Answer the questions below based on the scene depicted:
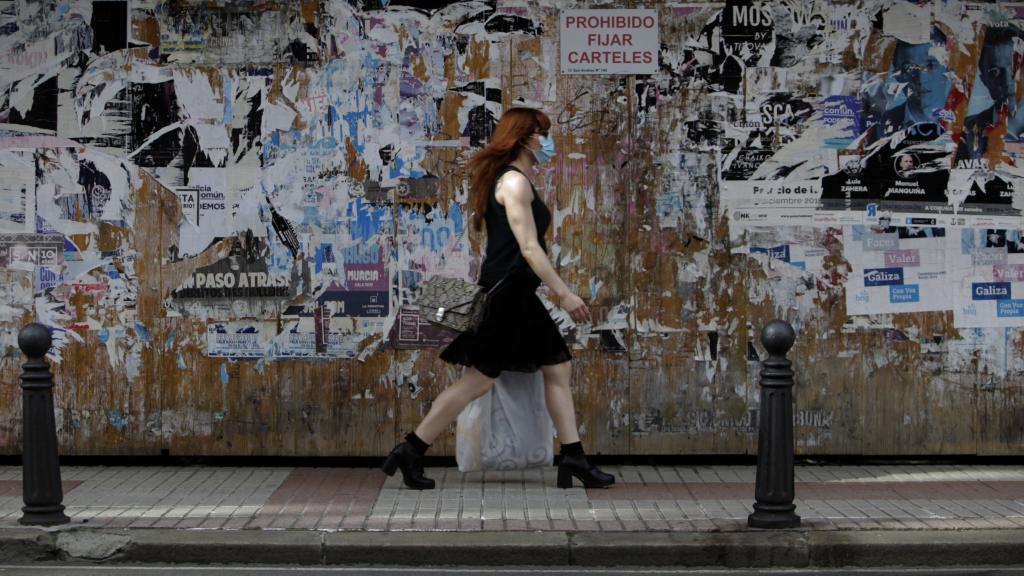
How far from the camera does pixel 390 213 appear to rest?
8.59 metres

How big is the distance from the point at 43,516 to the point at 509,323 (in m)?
2.52

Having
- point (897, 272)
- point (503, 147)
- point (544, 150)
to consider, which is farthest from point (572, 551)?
point (897, 272)

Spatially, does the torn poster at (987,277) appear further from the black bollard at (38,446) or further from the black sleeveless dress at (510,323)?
the black bollard at (38,446)

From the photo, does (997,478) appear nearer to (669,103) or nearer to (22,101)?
(669,103)

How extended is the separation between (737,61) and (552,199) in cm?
139

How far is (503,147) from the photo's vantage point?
25.1 feet

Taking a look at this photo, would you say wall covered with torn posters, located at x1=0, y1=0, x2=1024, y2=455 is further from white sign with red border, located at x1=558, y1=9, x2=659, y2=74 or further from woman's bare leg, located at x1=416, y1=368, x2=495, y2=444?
woman's bare leg, located at x1=416, y1=368, x2=495, y2=444

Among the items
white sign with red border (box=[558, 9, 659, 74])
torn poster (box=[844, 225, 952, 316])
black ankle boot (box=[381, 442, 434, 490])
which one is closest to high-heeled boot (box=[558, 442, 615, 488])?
black ankle boot (box=[381, 442, 434, 490])

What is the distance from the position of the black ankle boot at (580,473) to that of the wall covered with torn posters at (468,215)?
0.88 m

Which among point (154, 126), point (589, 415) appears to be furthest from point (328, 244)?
point (589, 415)

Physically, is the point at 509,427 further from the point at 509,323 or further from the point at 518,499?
the point at 509,323

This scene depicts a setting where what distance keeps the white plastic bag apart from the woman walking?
0.13 metres

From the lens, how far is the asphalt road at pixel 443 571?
6324 mm

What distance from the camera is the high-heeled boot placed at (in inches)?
302
